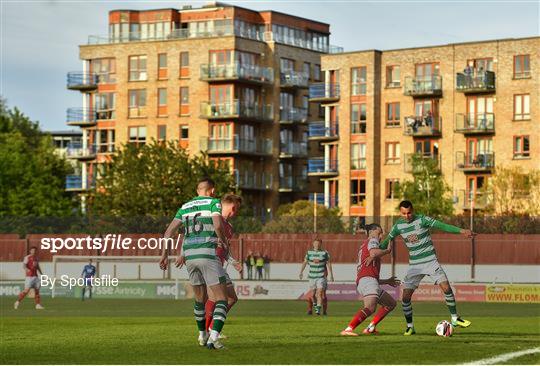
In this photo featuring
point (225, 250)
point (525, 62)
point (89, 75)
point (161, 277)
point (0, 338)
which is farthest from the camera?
point (89, 75)

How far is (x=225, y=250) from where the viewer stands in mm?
21172

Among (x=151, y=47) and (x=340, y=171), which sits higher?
(x=151, y=47)

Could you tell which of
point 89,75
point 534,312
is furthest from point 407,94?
point 534,312

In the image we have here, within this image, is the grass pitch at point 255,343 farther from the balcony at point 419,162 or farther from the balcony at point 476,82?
the balcony at point 476,82

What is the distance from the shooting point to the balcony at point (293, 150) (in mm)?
112062

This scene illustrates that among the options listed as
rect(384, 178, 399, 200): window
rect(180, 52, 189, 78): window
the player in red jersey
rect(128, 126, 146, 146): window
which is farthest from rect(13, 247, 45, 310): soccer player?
rect(128, 126, 146, 146): window

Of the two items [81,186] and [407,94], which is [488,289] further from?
[81,186]

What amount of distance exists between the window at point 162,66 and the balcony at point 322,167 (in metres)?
14.4

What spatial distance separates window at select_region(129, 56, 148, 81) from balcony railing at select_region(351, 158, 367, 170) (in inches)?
783

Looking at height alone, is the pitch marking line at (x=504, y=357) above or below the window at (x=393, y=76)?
below

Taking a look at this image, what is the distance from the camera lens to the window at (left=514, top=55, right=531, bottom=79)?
92312mm

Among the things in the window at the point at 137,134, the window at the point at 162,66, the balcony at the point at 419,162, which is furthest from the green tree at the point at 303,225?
the window at the point at 137,134

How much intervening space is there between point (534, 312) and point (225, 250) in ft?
67.7

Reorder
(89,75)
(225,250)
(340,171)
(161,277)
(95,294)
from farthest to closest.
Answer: (89,75) < (340,171) < (161,277) < (95,294) < (225,250)
